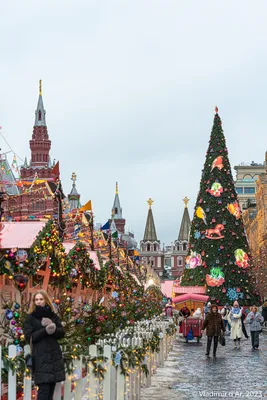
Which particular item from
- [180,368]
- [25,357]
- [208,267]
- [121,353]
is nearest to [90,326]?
[121,353]

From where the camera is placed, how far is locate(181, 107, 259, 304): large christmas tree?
47.7 metres

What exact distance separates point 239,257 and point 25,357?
40004 millimetres

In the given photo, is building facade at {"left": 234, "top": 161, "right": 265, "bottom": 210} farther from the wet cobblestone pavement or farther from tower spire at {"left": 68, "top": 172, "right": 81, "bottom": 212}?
the wet cobblestone pavement

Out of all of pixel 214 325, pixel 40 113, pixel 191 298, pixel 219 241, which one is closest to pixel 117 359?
pixel 214 325

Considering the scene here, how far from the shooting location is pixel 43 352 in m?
8.62

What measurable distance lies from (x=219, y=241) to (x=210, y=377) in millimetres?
32688

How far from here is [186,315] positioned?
31.5 m

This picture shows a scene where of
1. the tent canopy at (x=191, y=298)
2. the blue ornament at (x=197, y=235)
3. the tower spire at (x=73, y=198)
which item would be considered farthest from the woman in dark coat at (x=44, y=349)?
the blue ornament at (x=197, y=235)

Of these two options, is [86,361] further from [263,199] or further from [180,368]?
[263,199]

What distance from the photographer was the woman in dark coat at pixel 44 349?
8578 millimetres

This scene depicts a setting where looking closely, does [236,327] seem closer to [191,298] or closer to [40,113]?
[191,298]

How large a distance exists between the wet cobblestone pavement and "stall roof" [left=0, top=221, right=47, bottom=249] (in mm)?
3920

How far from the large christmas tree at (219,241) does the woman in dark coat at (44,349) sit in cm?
3862

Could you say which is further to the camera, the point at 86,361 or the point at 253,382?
the point at 253,382
